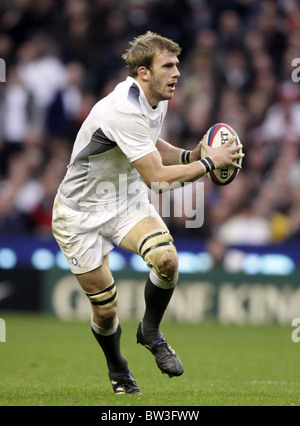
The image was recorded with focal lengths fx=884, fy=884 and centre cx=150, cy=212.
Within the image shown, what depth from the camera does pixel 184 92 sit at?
15.6 metres

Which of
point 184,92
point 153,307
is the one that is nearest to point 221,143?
point 153,307

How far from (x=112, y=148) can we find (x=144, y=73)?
0.61 meters

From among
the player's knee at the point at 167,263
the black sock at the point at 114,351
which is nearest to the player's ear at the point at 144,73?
the player's knee at the point at 167,263

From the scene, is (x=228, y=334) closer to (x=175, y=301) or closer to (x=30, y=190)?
(x=175, y=301)

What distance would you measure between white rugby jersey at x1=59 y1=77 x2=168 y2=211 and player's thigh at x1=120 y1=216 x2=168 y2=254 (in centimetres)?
25

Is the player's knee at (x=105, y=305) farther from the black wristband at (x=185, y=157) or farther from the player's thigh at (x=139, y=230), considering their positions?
the black wristband at (x=185, y=157)

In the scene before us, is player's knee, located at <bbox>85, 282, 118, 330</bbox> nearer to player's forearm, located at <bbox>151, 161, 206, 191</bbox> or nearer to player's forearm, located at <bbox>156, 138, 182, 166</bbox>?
player's forearm, located at <bbox>151, 161, 206, 191</bbox>

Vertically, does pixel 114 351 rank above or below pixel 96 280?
below

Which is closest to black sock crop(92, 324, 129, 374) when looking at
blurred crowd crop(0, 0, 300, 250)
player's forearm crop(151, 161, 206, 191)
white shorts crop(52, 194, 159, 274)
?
white shorts crop(52, 194, 159, 274)

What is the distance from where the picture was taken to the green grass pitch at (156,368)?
6.32 metres

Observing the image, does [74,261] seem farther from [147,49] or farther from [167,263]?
[147,49]

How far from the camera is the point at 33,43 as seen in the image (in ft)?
53.0

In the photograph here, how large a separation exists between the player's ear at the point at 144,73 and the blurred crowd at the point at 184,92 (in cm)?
702

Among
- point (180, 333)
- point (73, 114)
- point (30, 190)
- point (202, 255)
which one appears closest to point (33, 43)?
point (73, 114)
